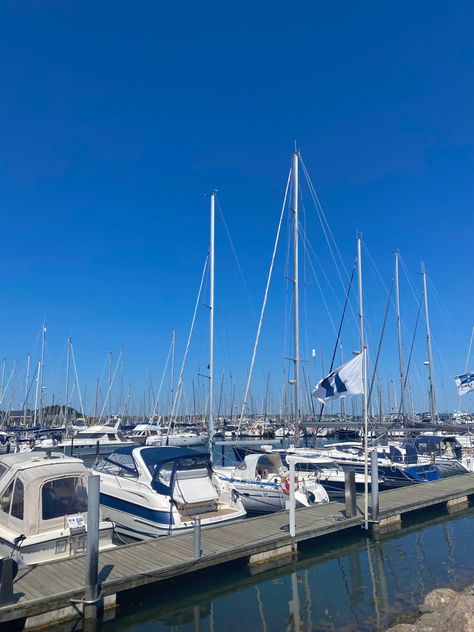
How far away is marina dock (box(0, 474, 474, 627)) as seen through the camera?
9.59 m

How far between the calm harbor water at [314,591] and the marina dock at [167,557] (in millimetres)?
518

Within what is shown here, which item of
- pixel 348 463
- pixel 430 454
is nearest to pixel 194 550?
pixel 348 463

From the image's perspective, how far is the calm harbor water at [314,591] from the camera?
10.5 metres

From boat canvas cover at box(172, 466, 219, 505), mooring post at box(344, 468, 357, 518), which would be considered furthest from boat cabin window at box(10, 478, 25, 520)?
mooring post at box(344, 468, 357, 518)

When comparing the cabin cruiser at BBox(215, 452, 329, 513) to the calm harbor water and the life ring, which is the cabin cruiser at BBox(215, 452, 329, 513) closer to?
the life ring

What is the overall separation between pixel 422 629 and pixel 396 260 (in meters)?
36.9

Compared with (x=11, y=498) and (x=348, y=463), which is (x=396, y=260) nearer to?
(x=348, y=463)

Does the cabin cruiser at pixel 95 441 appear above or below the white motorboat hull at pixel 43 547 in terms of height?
below

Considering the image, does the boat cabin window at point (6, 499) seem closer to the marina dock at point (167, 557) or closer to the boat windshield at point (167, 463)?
the marina dock at point (167, 557)

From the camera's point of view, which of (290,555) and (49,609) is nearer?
(49,609)

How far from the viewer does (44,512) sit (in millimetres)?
12156

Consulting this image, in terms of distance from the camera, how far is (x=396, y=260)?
140 feet

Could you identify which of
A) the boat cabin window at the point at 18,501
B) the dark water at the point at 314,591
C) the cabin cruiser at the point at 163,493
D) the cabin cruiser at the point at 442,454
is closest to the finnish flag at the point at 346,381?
the dark water at the point at 314,591

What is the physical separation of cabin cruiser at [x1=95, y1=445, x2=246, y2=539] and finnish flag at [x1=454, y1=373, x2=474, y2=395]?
1922 cm
